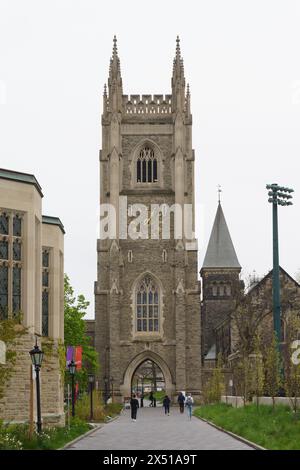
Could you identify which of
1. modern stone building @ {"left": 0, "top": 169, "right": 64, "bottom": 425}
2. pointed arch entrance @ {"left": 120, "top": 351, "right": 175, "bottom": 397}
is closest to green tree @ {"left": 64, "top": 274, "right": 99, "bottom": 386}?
pointed arch entrance @ {"left": 120, "top": 351, "right": 175, "bottom": 397}

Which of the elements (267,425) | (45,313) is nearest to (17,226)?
(45,313)

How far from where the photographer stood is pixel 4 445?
19.5m

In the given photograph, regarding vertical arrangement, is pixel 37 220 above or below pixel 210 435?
above

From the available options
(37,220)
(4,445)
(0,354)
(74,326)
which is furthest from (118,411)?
(4,445)

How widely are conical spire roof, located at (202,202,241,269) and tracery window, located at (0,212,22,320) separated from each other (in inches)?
2497

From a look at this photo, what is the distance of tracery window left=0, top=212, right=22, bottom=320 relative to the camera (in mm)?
29594

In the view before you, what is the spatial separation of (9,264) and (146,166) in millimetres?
43320

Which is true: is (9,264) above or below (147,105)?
below

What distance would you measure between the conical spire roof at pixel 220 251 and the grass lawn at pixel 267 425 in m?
55.3

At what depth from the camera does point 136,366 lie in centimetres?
6875

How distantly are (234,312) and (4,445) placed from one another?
1889 inches

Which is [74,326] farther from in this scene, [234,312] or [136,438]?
[136,438]

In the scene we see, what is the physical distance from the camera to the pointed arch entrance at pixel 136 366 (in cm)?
6775

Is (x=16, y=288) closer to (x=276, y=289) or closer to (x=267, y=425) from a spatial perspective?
(x=267, y=425)
